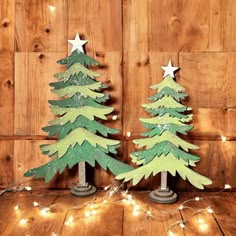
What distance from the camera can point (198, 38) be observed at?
138 centimetres

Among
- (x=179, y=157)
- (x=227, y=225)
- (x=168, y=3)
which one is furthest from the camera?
(x=168, y=3)

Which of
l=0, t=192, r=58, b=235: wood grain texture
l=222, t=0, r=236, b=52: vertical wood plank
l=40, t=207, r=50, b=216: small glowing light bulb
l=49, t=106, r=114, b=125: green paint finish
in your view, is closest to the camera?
l=0, t=192, r=58, b=235: wood grain texture

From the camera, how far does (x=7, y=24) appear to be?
141cm

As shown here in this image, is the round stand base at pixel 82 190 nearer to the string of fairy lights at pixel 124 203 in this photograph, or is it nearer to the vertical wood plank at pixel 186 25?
the string of fairy lights at pixel 124 203

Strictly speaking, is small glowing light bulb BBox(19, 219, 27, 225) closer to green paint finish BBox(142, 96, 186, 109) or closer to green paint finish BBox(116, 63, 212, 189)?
green paint finish BBox(116, 63, 212, 189)

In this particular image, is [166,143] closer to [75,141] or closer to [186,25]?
[75,141]

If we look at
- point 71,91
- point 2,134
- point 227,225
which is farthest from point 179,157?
point 2,134

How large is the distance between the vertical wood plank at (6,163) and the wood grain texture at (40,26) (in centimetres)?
48

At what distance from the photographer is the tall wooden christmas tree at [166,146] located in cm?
117

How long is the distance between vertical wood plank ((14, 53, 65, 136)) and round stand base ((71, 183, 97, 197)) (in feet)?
1.04

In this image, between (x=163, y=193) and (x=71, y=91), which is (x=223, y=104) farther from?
(x=71, y=91)

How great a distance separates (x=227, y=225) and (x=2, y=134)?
3.62 feet

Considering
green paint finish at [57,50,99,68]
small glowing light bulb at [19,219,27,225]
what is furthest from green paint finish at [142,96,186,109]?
small glowing light bulb at [19,219,27,225]

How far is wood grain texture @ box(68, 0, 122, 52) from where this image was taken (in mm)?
1386
